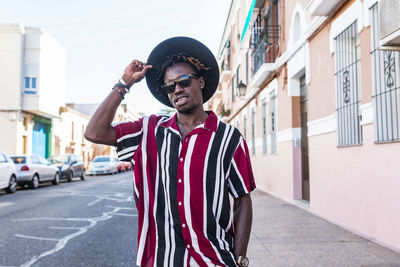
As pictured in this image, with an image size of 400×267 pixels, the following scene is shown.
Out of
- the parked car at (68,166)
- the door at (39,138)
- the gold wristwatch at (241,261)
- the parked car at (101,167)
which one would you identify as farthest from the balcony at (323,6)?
the door at (39,138)

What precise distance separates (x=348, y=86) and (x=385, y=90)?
4.57 ft

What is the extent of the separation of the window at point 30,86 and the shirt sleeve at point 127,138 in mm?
26400

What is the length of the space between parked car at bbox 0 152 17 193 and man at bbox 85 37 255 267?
1224cm

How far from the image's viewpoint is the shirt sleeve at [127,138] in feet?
6.12

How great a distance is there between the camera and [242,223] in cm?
190

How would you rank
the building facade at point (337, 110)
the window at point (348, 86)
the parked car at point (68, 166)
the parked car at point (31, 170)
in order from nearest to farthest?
the building facade at point (337, 110)
the window at point (348, 86)
the parked car at point (31, 170)
the parked car at point (68, 166)

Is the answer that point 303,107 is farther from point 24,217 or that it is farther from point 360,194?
point 24,217

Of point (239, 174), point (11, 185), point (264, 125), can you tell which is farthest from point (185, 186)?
point (11, 185)

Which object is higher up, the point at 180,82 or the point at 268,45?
the point at 268,45

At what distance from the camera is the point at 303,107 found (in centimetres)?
1001

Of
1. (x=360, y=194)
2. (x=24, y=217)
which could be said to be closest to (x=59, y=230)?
(x=24, y=217)

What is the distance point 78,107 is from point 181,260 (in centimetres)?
5662

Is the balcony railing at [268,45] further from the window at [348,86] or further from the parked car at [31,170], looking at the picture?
the parked car at [31,170]

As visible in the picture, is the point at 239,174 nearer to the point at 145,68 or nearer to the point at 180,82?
the point at 180,82
